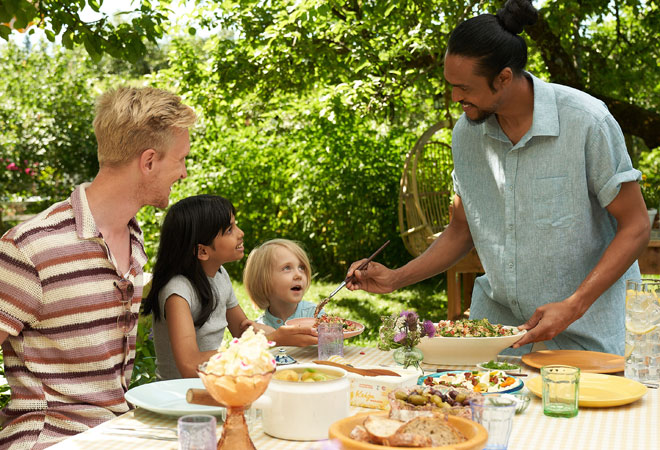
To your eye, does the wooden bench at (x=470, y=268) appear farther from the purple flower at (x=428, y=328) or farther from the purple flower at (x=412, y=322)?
the purple flower at (x=412, y=322)

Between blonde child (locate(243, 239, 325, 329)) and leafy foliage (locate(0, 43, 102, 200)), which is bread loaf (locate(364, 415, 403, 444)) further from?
leafy foliage (locate(0, 43, 102, 200))

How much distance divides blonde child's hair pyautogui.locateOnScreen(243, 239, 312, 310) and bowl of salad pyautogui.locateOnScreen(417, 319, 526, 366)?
5.06ft

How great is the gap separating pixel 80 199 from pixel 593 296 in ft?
5.30

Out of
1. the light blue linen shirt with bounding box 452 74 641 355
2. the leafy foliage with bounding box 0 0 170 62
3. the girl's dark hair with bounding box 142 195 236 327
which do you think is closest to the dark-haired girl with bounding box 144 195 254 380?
the girl's dark hair with bounding box 142 195 236 327

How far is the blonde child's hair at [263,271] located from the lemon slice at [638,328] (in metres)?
1.95

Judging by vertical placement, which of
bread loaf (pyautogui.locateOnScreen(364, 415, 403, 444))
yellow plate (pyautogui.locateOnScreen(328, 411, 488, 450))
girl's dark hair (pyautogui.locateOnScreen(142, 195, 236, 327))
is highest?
girl's dark hair (pyautogui.locateOnScreen(142, 195, 236, 327))

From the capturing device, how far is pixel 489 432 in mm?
1416

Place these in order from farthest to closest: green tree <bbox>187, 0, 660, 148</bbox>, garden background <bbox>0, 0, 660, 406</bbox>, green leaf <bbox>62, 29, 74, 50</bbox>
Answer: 1. green tree <bbox>187, 0, 660, 148</bbox>
2. garden background <bbox>0, 0, 660, 406</bbox>
3. green leaf <bbox>62, 29, 74, 50</bbox>

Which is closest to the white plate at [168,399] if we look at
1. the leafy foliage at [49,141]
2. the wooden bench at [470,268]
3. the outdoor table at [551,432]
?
the outdoor table at [551,432]

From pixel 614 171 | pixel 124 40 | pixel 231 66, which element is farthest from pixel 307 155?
pixel 614 171

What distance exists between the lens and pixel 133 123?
2107 millimetres

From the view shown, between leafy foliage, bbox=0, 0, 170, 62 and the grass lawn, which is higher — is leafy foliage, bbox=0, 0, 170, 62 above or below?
above

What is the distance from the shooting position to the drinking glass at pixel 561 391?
172cm

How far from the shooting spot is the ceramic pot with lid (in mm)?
1554
